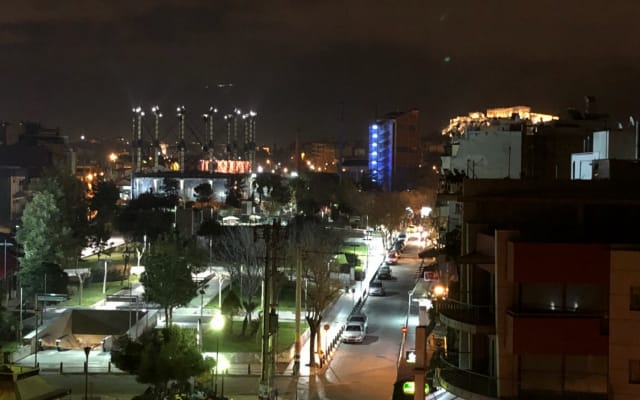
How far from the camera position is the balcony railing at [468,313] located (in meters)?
12.3

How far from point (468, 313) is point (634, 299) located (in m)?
2.54

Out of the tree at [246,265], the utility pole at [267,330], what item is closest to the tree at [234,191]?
the tree at [246,265]

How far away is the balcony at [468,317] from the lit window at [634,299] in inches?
77.7

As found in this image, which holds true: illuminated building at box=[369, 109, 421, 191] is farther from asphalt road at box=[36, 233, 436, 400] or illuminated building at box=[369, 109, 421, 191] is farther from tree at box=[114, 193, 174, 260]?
asphalt road at box=[36, 233, 436, 400]

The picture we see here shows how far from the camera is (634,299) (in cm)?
1120

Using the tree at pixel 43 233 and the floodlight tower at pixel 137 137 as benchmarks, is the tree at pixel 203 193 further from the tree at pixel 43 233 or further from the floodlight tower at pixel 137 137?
the tree at pixel 43 233

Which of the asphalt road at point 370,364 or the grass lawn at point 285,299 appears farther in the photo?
the grass lawn at point 285,299

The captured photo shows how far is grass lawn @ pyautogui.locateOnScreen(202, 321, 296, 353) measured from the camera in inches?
998

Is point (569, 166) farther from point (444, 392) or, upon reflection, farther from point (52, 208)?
point (52, 208)

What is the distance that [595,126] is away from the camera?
25297mm

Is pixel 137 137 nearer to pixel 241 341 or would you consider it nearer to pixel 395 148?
pixel 395 148

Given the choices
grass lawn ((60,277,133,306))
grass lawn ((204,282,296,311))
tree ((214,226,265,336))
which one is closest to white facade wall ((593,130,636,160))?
tree ((214,226,265,336))

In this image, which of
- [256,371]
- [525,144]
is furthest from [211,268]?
[525,144]

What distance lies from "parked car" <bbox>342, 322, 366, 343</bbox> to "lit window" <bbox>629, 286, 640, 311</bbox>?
1573cm
